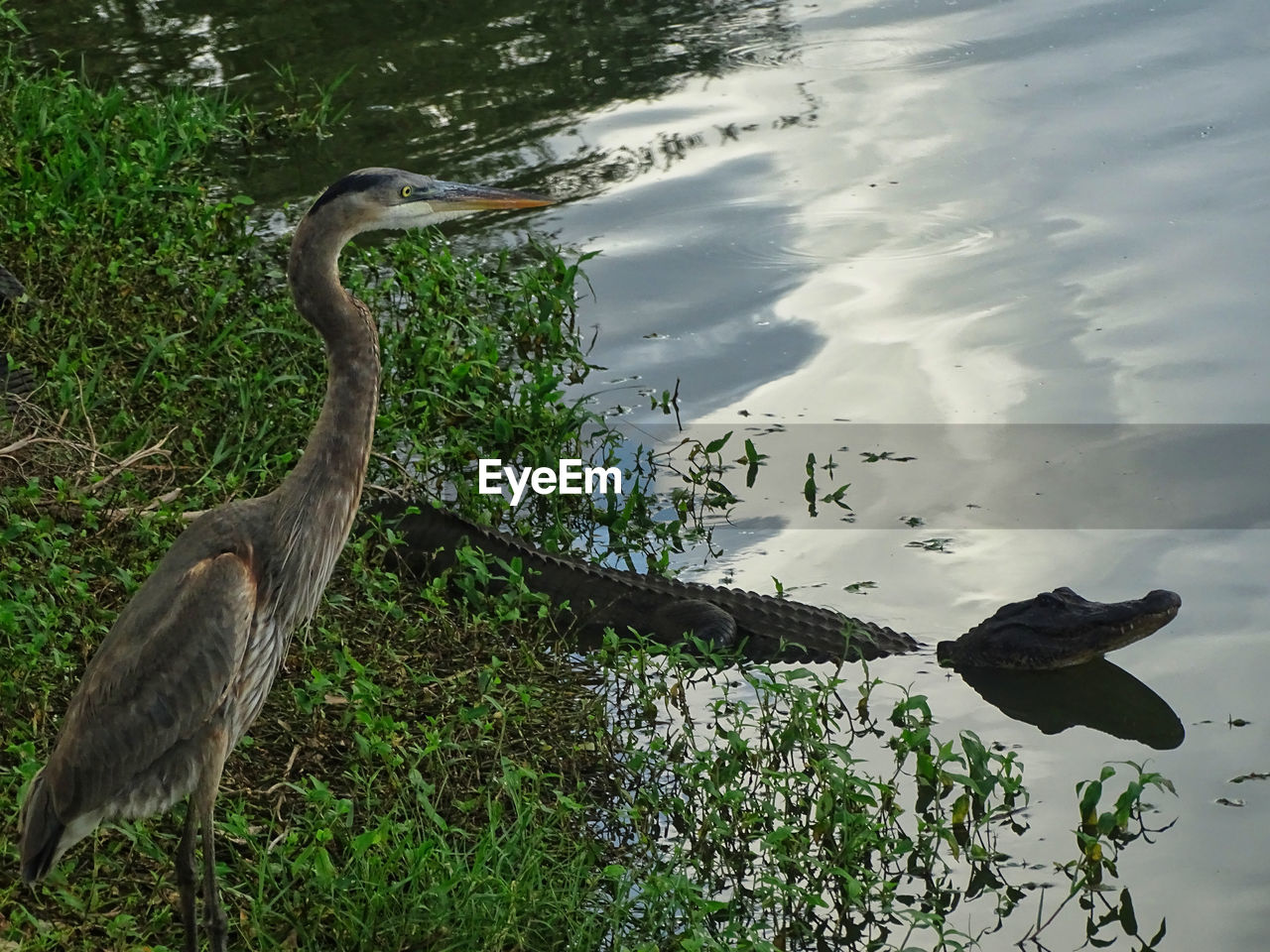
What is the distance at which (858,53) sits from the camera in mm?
10758

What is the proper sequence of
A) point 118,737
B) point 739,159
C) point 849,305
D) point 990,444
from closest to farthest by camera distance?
1. point 118,737
2. point 990,444
3. point 849,305
4. point 739,159

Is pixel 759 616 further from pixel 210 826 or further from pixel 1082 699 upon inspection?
pixel 210 826

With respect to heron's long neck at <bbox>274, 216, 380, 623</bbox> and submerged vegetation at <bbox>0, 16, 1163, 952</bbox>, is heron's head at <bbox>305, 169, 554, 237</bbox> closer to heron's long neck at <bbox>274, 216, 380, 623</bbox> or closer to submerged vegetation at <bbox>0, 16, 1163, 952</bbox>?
heron's long neck at <bbox>274, 216, 380, 623</bbox>

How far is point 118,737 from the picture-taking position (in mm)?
3516

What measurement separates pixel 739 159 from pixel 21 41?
5.39 meters

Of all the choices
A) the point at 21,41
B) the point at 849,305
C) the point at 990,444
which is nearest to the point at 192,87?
the point at 21,41

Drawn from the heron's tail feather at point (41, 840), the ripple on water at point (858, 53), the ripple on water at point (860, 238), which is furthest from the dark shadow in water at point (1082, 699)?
the ripple on water at point (858, 53)

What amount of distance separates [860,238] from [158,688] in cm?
573

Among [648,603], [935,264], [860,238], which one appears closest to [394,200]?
[648,603]

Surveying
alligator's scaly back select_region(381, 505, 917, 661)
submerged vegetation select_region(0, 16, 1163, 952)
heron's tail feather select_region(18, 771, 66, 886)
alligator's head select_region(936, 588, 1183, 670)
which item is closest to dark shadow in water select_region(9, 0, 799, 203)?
submerged vegetation select_region(0, 16, 1163, 952)

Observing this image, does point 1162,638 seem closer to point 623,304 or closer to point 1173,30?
point 623,304

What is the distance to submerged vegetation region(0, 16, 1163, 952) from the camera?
3.99 metres

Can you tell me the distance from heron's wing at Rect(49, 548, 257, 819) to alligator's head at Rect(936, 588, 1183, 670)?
299 cm

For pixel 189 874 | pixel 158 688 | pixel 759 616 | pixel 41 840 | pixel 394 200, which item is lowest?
pixel 759 616
